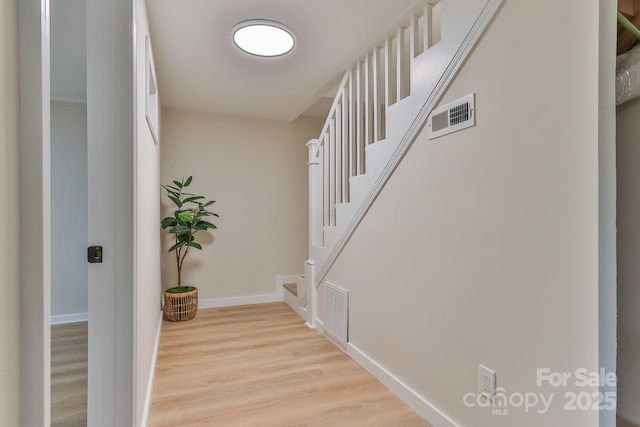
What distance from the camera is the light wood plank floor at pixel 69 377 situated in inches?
67.9

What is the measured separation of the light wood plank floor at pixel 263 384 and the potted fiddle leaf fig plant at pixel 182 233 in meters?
0.24

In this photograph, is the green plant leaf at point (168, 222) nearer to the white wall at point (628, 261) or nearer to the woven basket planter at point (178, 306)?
the woven basket planter at point (178, 306)

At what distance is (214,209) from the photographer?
12.6 feet

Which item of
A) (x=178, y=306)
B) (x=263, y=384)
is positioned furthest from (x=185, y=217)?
(x=263, y=384)

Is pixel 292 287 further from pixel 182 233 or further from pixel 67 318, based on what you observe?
pixel 67 318

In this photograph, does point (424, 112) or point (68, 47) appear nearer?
point (424, 112)

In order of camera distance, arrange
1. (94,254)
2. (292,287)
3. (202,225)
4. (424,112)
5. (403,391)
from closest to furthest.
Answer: (94,254) < (424,112) < (403,391) < (202,225) < (292,287)

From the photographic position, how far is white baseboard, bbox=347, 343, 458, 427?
63.6 inches

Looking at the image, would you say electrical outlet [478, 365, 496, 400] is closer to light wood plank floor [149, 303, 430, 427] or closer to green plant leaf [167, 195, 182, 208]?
light wood plank floor [149, 303, 430, 427]

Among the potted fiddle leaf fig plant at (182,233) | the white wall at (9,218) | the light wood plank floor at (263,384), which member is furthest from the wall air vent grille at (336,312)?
the white wall at (9,218)

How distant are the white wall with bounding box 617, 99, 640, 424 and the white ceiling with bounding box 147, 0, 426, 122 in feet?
4.28

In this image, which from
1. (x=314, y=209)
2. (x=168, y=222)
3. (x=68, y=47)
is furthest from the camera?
(x=168, y=222)

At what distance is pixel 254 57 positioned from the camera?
8.02 ft

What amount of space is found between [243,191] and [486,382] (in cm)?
324
